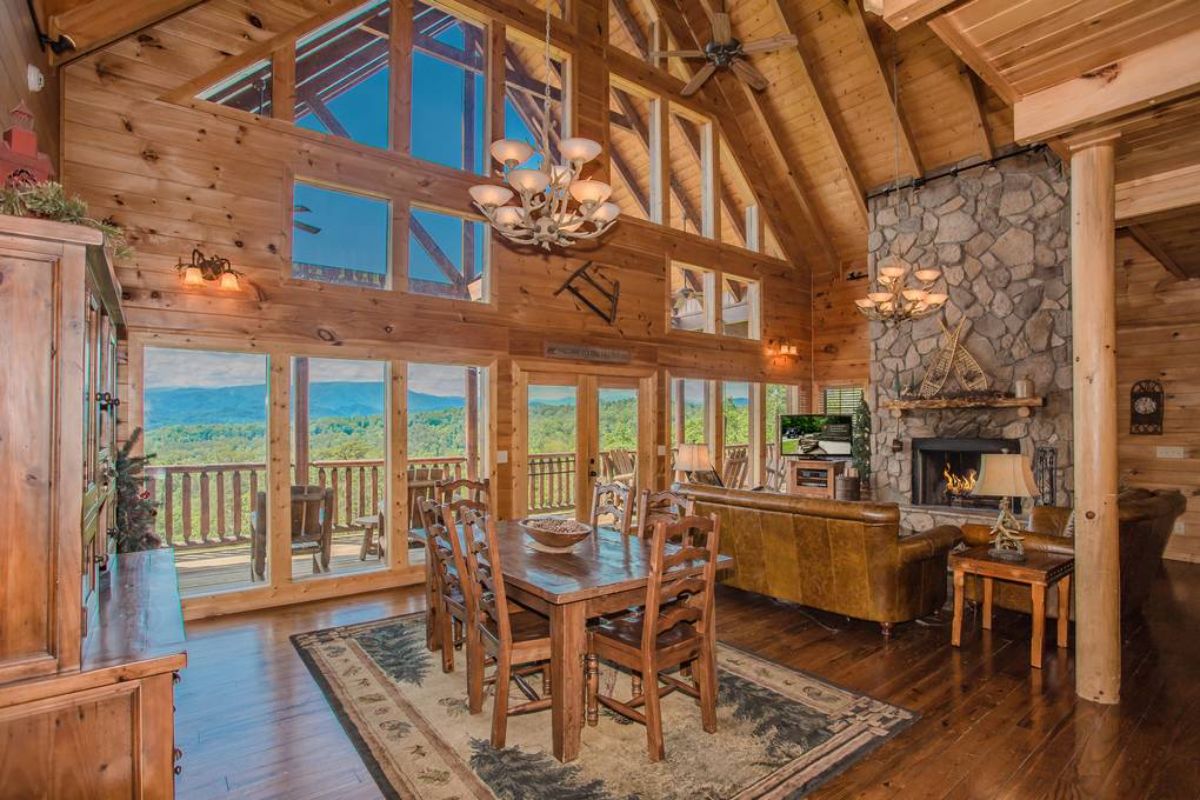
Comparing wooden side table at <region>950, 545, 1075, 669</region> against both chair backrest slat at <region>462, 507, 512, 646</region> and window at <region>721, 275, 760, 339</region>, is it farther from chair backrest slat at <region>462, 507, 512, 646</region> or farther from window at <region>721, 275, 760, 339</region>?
window at <region>721, 275, 760, 339</region>

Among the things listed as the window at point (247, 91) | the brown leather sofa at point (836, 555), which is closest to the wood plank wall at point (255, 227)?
the window at point (247, 91)

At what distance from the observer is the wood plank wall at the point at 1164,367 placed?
6410 millimetres

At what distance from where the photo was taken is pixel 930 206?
25.7 ft

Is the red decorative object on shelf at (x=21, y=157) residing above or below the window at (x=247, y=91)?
below

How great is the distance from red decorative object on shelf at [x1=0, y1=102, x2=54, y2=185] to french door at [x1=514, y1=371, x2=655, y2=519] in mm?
4646

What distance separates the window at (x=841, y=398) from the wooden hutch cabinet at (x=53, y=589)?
30.3ft

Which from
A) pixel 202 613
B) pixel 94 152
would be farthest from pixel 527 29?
pixel 202 613

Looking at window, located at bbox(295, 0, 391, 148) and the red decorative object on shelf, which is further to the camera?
window, located at bbox(295, 0, 391, 148)

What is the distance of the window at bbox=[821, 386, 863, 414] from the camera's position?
9.44m

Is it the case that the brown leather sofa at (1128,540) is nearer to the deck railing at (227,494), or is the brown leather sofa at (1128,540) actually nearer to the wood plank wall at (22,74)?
the deck railing at (227,494)

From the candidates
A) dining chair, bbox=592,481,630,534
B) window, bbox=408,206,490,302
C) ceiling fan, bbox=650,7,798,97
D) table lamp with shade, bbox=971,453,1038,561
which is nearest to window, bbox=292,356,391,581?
window, bbox=408,206,490,302

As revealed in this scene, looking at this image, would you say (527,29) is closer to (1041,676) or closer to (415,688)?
(415,688)

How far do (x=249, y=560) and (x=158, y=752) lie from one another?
3638 mm

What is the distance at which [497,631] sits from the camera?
2.87 m
